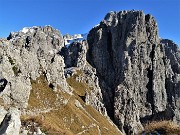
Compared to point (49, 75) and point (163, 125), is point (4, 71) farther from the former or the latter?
point (163, 125)

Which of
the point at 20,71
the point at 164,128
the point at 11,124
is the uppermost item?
the point at 20,71

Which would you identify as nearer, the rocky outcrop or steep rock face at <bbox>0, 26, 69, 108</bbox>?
the rocky outcrop

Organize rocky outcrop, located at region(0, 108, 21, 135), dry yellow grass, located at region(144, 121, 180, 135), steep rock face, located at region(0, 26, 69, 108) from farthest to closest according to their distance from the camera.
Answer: steep rock face, located at region(0, 26, 69, 108)
dry yellow grass, located at region(144, 121, 180, 135)
rocky outcrop, located at region(0, 108, 21, 135)

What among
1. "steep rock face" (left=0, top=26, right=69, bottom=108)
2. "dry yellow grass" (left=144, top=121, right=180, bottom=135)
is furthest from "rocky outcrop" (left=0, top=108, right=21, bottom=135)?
"steep rock face" (left=0, top=26, right=69, bottom=108)

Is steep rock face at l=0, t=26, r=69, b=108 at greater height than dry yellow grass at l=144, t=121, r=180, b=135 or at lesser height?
greater

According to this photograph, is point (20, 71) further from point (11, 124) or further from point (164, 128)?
→ point (11, 124)

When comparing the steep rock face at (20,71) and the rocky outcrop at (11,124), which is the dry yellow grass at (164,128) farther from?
the steep rock face at (20,71)

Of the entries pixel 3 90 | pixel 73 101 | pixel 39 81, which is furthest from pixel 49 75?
pixel 3 90

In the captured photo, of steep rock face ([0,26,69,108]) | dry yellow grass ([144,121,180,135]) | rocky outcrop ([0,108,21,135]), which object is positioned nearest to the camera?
rocky outcrop ([0,108,21,135])

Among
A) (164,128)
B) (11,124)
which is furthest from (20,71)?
(11,124)

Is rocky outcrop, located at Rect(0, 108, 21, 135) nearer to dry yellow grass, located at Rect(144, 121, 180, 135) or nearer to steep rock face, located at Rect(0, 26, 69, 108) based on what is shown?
dry yellow grass, located at Rect(144, 121, 180, 135)

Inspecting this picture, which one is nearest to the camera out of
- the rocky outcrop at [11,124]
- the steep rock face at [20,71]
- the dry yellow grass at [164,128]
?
the rocky outcrop at [11,124]

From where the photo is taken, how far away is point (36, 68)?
14350 cm

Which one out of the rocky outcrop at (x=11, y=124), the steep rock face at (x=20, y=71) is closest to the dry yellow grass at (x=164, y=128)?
the rocky outcrop at (x=11, y=124)
